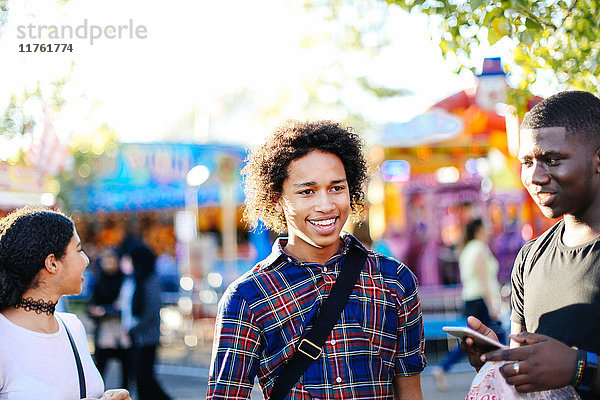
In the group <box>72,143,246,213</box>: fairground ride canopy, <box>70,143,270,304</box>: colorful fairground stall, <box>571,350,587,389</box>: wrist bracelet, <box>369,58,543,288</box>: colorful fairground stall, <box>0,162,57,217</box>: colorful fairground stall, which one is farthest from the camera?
<box>369,58,543,288</box>: colorful fairground stall

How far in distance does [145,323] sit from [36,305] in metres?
4.55

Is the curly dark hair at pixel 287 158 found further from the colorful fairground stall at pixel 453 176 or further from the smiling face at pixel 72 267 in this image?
the colorful fairground stall at pixel 453 176

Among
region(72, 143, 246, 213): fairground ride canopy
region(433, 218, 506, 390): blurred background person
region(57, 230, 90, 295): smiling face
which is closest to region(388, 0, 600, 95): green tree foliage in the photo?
region(57, 230, 90, 295): smiling face

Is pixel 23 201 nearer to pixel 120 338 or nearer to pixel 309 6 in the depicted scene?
pixel 120 338

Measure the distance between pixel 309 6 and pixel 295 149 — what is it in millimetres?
16930

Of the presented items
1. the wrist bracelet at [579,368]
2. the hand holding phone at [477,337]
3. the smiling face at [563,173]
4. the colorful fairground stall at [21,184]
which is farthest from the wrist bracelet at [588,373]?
the colorful fairground stall at [21,184]

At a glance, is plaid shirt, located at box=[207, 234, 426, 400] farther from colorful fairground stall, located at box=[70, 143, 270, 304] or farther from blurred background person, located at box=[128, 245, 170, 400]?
colorful fairground stall, located at box=[70, 143, 270, 304]

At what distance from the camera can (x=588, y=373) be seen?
83.2 inches

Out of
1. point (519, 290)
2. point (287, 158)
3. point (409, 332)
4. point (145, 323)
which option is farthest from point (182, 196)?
point (519, 290)

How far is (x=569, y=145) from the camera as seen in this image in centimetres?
236

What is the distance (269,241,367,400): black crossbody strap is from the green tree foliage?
4.65 ft

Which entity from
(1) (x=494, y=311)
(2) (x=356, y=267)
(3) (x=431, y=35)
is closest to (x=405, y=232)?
(1) (x=494, y=311)

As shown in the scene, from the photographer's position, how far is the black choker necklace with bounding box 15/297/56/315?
9.16 feet

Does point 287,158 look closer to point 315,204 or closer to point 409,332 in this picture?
point 315,204
